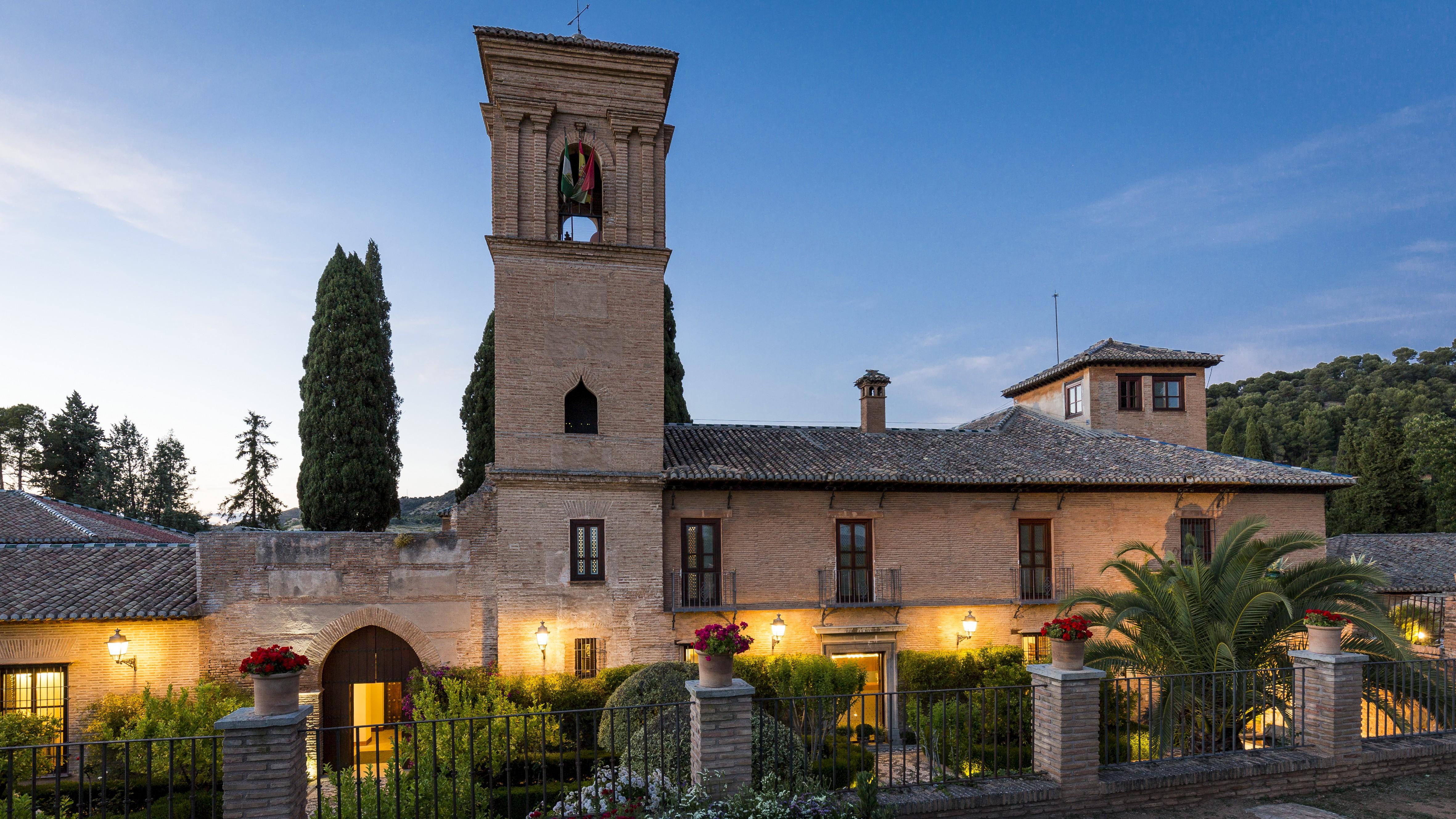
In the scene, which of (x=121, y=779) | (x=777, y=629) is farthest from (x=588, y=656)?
(x=121, y=779)

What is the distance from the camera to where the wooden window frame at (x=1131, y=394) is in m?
21.6

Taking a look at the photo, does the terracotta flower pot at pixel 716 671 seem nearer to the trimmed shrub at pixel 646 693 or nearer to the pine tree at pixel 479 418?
the trimmed shrub at pixel 646 693

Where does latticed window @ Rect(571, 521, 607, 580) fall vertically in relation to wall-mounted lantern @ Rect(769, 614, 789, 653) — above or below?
above

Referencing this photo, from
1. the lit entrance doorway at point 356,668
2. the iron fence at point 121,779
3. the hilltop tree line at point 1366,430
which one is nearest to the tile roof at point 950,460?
the lit entrance doorway at point 356,668

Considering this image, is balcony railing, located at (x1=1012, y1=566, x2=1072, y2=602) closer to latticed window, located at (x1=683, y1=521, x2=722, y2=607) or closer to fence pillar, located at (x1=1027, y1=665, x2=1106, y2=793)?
latticed window, located at (x1=683, y1=521, x2=722, y2=607)

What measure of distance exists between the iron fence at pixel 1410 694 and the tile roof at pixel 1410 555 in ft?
41.7

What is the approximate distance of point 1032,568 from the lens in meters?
17.7

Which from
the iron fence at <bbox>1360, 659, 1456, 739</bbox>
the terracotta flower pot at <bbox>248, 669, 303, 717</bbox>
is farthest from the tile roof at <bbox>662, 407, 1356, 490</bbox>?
the terracotta flower pot at <bbox>248, 669, 303, 717</bbox>

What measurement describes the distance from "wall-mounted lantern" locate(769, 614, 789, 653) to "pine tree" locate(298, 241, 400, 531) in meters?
14.0

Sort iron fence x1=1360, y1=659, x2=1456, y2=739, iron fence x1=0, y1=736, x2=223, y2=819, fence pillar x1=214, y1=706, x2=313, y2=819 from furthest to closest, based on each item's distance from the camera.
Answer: iron fence x1=0, y1=736, x2=223, y2=819
iron fence x1=1360, y1=659, x2=1456, y2=739
fence pillar x1=214, y1=706, x2=313, y2=819

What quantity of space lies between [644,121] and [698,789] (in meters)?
13.5

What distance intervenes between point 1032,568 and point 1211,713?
707 cm

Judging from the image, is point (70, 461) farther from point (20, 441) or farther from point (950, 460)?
point (950, 460)

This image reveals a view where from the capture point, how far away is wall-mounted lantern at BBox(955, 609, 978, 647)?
17031mm
